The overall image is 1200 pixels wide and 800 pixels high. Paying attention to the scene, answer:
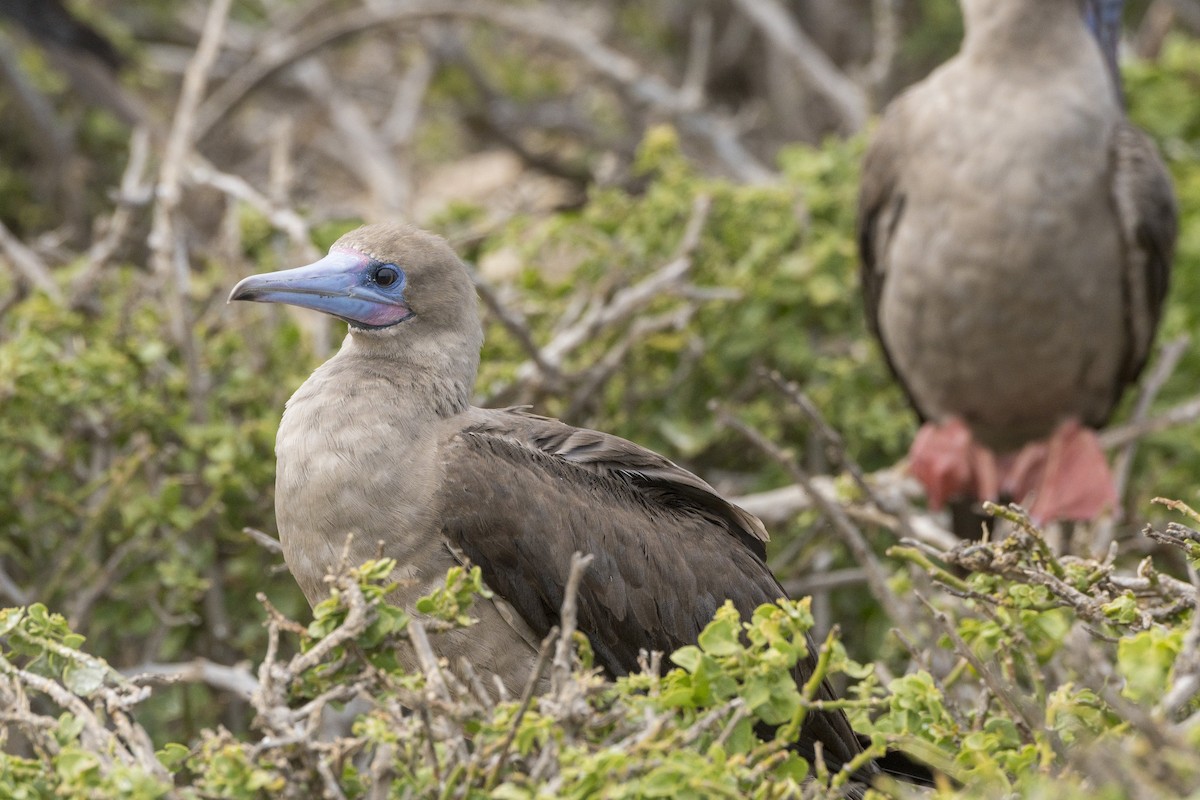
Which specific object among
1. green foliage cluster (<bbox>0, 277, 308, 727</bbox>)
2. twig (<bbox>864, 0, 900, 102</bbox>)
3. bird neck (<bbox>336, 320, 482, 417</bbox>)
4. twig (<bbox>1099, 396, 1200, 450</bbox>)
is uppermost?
twig (<bbox>864, 0, 900, 102</bbox>)

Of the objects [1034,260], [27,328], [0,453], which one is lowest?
[1034,260]

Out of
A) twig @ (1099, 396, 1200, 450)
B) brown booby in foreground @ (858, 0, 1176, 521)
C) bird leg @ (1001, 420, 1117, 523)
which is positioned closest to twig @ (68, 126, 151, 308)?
brown booby in foreground @ (858, 0, 1176, 521)

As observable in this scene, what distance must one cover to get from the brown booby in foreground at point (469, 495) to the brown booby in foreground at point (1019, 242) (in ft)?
6.25

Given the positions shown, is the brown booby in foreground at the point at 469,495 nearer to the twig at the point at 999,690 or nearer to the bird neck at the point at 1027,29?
the twig at the point at 999,690

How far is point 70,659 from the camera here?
2596 millimetres

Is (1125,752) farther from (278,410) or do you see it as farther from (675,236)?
(675,236)

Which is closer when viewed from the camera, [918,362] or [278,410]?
[278,410]

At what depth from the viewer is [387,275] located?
3572 mm

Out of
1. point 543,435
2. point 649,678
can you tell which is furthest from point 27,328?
point 649,678

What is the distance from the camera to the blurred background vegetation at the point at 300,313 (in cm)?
429

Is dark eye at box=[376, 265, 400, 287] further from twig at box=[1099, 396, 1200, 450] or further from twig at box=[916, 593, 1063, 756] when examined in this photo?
twig at box=[1099, 396, 1200, 450]

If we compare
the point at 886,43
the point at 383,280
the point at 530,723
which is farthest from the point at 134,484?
the point at 886,43

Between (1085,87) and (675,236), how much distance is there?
148 centimetres

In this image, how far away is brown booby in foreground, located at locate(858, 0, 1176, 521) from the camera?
5.12 metres
